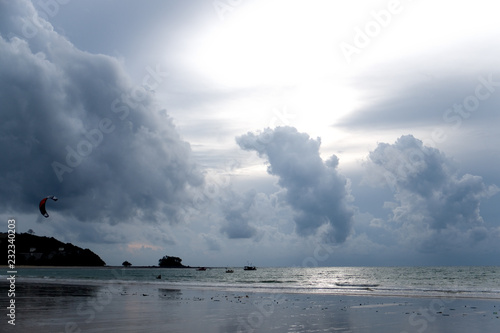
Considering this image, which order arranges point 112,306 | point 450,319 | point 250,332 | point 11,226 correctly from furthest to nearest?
point 11,226 < point 112,306 < point 450,319 < point 250,332

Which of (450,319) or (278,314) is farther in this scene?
(278,314)

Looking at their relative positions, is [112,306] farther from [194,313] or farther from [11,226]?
[11,226]

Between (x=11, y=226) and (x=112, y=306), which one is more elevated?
(x=11, y=226)

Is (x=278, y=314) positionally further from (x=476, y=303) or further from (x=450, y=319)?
(x=476, y=303)

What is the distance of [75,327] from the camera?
23.2 metres

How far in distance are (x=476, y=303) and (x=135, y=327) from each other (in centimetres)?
3049

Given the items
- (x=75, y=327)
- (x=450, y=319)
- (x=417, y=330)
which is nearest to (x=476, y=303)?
(x=450, y=319)

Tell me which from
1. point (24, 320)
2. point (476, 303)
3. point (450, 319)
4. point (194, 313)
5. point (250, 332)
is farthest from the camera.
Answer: point (476, 303)

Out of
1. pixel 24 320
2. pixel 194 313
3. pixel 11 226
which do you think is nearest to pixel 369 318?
pixel 194 313

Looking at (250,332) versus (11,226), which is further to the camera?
(11,226)

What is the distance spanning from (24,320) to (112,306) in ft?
31.4

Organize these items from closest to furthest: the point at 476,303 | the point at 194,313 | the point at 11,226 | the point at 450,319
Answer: the point at 450,319 < the point at 194,313 < the point at 11,226 < the point at 476,303

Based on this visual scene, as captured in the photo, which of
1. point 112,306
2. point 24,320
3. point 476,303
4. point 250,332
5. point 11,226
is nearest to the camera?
point 250,332

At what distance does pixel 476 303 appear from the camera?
39.5 metres
